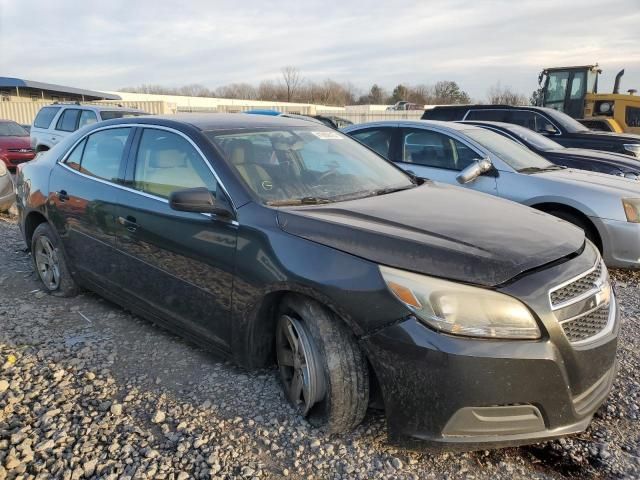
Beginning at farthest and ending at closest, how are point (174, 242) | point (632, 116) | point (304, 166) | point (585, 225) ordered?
1. point (632, 116)
2. point (585, 225)
3. point (304, 166)
4. point (174, 242)

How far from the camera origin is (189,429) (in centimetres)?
262

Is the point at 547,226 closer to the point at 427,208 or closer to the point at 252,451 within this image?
the point at 427,208

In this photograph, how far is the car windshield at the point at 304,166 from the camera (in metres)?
3.03

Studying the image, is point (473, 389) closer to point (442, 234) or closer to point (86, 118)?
point (442, 234)

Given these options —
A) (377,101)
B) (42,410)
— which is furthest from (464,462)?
(377,101)

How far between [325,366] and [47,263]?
325 cm

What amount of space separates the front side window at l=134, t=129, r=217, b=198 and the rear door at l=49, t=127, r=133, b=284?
25cm

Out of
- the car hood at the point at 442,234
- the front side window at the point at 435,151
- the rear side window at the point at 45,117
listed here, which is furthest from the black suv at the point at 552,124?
the rear side window at the point at 45,117

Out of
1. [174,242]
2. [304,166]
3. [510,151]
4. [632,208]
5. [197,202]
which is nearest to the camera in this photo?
[197,202]

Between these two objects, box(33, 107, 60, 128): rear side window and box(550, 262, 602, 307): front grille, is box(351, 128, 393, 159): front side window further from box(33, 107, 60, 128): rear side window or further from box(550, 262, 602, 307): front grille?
box(33, 107, 60, 128): rear side window

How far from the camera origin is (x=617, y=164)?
686 cm

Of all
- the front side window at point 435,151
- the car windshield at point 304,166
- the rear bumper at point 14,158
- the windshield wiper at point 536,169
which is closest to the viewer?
the car windshield at point 304,166

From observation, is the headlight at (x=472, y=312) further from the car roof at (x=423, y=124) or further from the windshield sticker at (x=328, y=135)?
the car roof at (x=423, y=124)

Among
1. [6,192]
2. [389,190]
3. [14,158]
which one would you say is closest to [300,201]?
[389,190]
